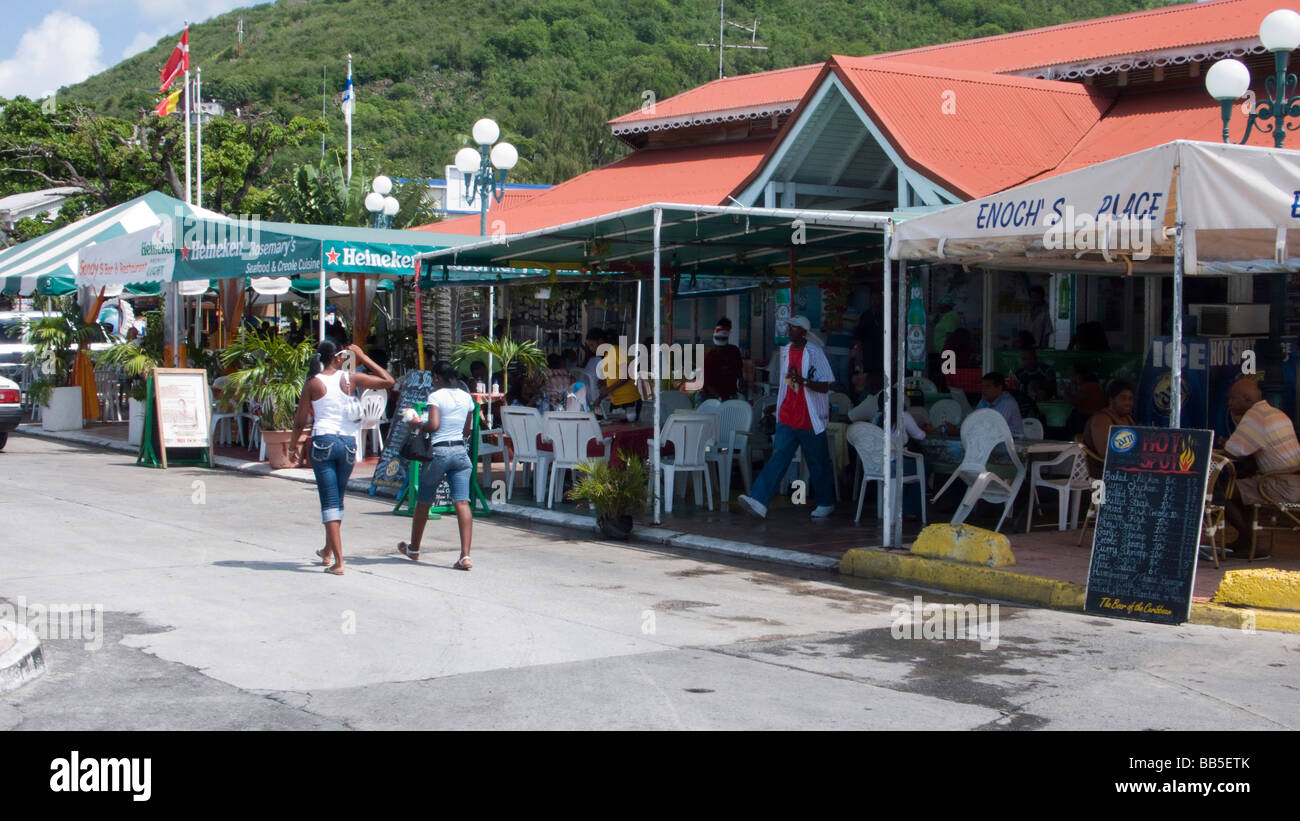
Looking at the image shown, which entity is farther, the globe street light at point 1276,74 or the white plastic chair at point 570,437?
the white plastic chair at point 570,437

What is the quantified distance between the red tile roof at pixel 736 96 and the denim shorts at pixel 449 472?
13.1m

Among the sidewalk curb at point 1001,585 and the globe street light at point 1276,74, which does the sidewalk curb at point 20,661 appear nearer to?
the sidewalk curb at point 1001,585

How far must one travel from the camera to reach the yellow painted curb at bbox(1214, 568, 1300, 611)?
8641 mm

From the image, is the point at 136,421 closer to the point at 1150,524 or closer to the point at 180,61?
the point at 180,61

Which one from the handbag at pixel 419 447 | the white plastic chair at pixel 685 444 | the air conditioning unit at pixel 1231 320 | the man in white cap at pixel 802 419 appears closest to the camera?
the handbag at pixel 419 447

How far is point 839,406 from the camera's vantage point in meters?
15.6

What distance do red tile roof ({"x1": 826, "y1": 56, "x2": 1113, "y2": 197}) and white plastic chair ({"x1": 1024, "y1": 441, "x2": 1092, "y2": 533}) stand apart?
341cm

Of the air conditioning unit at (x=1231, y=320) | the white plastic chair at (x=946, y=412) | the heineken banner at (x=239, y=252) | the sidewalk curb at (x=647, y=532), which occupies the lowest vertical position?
the sidewalk curb at (x=647, y=532)

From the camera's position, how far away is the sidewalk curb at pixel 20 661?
650 centimetres

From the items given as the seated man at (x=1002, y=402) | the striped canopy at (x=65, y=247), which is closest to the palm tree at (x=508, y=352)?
the seated man at (x=1002, y=402)

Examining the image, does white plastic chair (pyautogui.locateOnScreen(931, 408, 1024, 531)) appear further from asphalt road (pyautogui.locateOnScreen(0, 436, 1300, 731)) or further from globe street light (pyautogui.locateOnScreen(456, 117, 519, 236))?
globe street light (pyautogui.locateOnScreen(456, 117, 519, 236))

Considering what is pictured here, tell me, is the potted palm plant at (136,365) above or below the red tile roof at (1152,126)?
below

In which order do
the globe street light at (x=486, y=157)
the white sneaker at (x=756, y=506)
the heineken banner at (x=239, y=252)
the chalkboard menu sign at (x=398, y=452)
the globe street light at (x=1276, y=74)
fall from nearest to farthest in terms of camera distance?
the globe street light at (x=1276, y=74), the white sneaker at (x=756, y=506), the chalkboard menu sign at (x=398, y=452), the heineken banner at (x=239, y=252), the globe street light at (x=486, y=157)

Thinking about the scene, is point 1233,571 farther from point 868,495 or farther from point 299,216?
point 299,216
